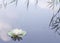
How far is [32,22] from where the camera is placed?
2025 mm

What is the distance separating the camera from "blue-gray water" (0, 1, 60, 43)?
1.76 metres

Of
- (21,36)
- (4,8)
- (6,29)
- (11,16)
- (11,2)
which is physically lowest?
(21,36)

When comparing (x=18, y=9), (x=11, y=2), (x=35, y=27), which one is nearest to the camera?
(x=35, y=27)

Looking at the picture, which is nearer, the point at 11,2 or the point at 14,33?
the point at 14,33

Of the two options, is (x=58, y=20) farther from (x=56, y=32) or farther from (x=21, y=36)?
(x=21, y=36)

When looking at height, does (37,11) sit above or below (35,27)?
above

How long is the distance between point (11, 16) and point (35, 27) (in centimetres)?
31

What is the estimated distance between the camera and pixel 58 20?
2.08 m

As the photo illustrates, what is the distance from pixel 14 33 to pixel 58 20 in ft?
2.01

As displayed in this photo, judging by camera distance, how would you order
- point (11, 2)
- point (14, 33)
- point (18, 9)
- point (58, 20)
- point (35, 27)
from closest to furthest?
point (14, 33), point (35, 27), point (58, 20), point (18, 9), point (11, 2)

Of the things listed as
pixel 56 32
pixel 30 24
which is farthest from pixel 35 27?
pixel 56 32

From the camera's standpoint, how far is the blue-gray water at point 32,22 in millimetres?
1764

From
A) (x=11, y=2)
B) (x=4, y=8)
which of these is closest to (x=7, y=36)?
(x=4, y=8)

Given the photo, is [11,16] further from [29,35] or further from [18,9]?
[29,35]
